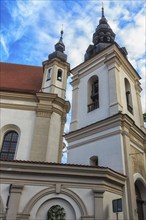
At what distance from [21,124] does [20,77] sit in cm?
556

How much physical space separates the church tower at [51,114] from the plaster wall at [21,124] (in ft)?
1.13

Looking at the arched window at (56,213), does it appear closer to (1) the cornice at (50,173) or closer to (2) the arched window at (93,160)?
(1) the cornice at (50,173)

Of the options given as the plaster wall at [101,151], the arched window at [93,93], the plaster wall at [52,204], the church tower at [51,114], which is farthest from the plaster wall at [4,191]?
the arched window at [93,93]

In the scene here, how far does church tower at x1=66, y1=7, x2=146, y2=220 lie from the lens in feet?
35.4

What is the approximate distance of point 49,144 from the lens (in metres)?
13.8

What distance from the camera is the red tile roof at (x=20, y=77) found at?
1639 cm

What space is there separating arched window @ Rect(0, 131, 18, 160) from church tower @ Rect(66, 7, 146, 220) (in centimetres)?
328

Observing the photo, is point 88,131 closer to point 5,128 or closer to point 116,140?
point 116,140

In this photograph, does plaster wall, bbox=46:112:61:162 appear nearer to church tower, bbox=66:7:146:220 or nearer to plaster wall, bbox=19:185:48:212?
church tower, bbox=66:7:146:220

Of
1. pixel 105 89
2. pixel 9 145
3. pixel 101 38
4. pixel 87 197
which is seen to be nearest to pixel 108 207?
pixel 87 197

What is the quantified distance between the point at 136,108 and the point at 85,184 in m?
7.99

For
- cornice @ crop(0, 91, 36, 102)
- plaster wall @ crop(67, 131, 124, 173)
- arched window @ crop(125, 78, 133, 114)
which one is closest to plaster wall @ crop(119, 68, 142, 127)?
arched window @ crop(125, 78, 133, 114)

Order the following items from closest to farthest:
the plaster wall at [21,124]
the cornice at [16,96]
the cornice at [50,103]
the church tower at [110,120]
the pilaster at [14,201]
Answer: the pilaster at [14,201]
the church tower at [110,120]
the plaster wall at [21,124]
the cornice at [50,103]
the cornice at [16,96]

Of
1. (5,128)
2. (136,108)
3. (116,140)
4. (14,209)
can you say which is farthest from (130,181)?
(5,128)
